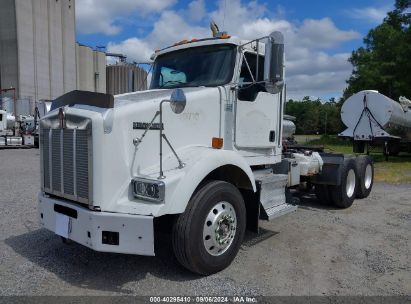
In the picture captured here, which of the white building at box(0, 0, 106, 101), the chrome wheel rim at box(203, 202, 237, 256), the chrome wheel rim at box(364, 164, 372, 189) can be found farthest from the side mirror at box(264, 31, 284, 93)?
the white building at box(0, 0, 106, 101)

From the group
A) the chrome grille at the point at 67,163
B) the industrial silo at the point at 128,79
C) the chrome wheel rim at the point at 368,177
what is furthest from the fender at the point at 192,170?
the chrome wheel rim at the point at 368,177

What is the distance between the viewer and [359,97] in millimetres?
17531

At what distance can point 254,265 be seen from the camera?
4.82m

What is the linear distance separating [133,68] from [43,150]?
2540 mm

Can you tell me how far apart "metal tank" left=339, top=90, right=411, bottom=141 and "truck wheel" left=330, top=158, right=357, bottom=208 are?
9469 mm

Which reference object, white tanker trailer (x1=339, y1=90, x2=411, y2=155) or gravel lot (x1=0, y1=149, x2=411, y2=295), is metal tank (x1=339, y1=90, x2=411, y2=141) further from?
gravel lot (x1=0, y1=149, x2=411, y2=295)

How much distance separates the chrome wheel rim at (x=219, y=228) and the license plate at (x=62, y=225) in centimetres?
142

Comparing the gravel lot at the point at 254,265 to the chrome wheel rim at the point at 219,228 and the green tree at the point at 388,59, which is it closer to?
the chrome wheel rim at the point at 219,228

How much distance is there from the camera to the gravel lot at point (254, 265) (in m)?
4.16

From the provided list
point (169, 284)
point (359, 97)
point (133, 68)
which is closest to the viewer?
point (169, 284)

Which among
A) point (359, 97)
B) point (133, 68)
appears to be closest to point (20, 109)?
point (359, 97)

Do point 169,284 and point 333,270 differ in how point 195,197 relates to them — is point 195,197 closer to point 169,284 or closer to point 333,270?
point 169,284

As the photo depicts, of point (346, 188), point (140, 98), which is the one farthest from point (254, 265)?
point (346, 188)

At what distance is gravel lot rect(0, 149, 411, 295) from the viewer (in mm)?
4160
